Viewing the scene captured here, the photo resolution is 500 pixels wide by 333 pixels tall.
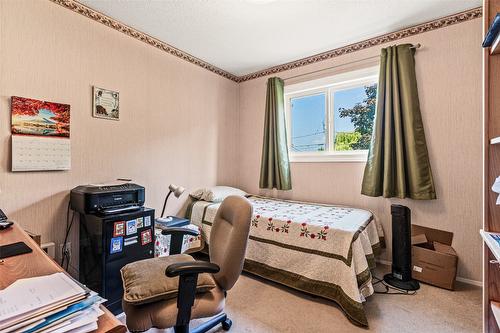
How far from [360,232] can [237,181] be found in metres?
2.29

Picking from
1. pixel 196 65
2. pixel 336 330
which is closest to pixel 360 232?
pixel 336 330

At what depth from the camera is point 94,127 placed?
88.4 inches

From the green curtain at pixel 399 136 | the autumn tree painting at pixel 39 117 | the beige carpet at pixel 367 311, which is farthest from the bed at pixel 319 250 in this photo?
the autumn tree painting at pixel 39 117

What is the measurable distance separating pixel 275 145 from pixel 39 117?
2498 mm

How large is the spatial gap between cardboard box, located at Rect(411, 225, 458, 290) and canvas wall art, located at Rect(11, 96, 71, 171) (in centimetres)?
331

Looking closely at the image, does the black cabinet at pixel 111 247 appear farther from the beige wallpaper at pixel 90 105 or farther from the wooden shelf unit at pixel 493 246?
the wooden shelf unit at pixel 493 246

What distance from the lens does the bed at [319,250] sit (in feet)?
5.93

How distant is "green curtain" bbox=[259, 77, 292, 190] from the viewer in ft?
11.0

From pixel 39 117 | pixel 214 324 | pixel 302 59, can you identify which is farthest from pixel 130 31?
pixel 214 324

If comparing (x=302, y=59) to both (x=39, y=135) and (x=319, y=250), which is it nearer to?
(x=319, y=250)

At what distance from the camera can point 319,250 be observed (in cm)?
200

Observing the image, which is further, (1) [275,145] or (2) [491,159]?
(1) [275,145]

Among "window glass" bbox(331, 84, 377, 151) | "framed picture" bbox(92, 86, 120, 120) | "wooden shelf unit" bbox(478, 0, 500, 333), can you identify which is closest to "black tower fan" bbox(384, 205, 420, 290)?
"window glass" bbox(331, 84, 377, 151)

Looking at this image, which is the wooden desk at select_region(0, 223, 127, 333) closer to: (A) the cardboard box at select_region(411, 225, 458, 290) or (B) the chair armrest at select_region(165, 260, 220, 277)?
(B) the chair armrest at select_region(165, 260, 220, 277)
